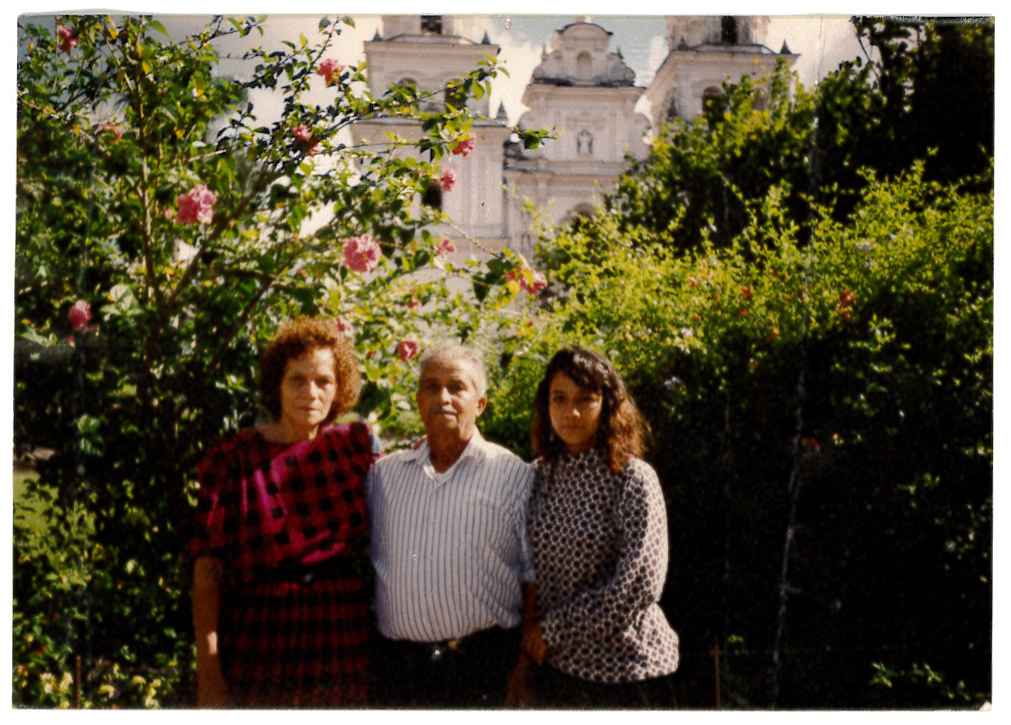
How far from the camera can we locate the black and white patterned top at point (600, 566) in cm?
264

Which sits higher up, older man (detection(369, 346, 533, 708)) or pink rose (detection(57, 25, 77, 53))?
pink rose (detection(57, 25, 77, 53))

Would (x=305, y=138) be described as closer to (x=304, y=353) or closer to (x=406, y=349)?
(x=406, y=349)

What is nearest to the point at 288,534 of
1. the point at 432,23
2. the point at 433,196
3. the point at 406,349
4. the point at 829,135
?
the point at 406,349

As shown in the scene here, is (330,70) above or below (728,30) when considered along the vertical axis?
below

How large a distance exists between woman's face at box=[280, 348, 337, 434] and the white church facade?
876 millimetres

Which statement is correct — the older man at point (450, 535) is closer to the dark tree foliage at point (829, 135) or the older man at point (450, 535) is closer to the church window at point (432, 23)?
the church window at point (432, 23)

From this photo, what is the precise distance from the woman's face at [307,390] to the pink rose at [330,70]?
1152 mm

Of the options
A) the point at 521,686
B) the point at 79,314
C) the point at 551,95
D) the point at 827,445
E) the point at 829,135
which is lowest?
the point at 521,686

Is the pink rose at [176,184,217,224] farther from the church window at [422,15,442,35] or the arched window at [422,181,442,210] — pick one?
the church window at [422,15,442,35]

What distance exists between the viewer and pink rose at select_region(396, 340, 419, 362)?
11.1ft

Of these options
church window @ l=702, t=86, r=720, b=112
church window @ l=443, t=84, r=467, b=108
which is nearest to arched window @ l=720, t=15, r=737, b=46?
church window @ l=702, t=86, r=720, b=112

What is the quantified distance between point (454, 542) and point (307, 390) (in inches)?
23.7

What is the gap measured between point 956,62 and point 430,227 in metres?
2.12

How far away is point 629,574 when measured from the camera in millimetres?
2623
